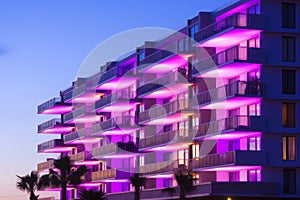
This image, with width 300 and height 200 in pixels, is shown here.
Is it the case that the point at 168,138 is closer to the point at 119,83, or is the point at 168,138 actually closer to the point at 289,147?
the point at 289,147

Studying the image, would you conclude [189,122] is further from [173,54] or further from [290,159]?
[290,159]

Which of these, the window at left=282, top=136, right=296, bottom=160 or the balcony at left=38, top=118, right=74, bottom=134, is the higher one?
the balcony at left=38, top=118, right=74, bottom=134

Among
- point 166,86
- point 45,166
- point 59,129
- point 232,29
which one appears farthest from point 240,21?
point 45,166

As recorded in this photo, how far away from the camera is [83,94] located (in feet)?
397

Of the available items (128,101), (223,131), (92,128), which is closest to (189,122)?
(223,131)

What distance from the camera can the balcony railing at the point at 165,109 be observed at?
284 ft

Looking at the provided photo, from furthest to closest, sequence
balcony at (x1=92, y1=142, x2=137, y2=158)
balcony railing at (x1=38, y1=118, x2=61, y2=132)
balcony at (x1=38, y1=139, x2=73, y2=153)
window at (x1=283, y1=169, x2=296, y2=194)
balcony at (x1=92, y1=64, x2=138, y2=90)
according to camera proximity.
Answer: balcony railing at (x1=38, y1=118, x2=61, y2=132) < balcony at (x1=38, y1=139, x2=73, y2=153) < balcony at (x1=92, y1=64, x2=138, y2=90) < balcony at (x1=92, y1=142, x2=137, y2=158) < window at (x1=283, y1=169, x2=296, y2=194)

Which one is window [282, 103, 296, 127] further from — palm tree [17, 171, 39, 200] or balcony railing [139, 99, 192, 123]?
palm tree [17, 171, 39, 200]

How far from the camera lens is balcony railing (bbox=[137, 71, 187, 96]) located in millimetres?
87569

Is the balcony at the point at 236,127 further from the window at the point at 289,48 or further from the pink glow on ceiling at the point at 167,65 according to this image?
the pink glow on ceiling at the point at 167,65

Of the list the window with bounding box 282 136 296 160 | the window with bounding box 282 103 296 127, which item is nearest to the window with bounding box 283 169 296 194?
the window with bounding box 282 136 296 160

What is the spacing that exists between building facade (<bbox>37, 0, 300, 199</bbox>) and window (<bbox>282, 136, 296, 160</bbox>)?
8 cm

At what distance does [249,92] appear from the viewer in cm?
7444

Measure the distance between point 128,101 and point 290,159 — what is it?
32662 mm
